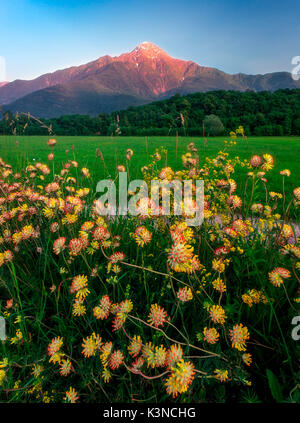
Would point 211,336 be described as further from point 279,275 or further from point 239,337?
point 279,275

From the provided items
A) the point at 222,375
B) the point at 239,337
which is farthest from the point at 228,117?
the point at 222,375

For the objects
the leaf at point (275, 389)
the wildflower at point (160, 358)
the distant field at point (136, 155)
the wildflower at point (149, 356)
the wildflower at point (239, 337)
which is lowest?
the leaf at point (275, 389)

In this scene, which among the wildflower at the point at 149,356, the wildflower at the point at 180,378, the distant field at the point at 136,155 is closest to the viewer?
the wildflower at the point at 180,378

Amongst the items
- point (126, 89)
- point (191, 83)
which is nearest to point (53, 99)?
point (126, 89)

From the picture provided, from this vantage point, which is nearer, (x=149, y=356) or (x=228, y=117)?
(x=149, y=356)

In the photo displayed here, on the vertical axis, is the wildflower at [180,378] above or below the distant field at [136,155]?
below

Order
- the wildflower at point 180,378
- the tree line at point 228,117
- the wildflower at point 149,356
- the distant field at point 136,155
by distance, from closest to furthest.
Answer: the wildflower at point 180,378 → the wildflower at point 149,356 → the distant field at point 136,155 → the tree line at point 228,117

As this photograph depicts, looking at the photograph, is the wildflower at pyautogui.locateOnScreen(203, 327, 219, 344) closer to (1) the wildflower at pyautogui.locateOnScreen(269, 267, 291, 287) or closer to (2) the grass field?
(2) the grass field

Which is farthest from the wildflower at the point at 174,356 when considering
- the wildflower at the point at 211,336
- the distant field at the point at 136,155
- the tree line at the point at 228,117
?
the tree line at the point at 228,117

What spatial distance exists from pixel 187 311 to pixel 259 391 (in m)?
0.47

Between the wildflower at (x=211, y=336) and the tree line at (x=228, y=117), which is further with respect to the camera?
the tree line at (x=228, y=117)

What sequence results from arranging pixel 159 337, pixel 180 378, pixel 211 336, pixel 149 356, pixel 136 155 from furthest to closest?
1. pixel 136 155
2. pixel 159 337
3. pixel 211 336
4. pixel 149 356
5. pixel 180 378

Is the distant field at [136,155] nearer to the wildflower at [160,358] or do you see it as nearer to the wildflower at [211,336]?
the wildflower at [211,336]
